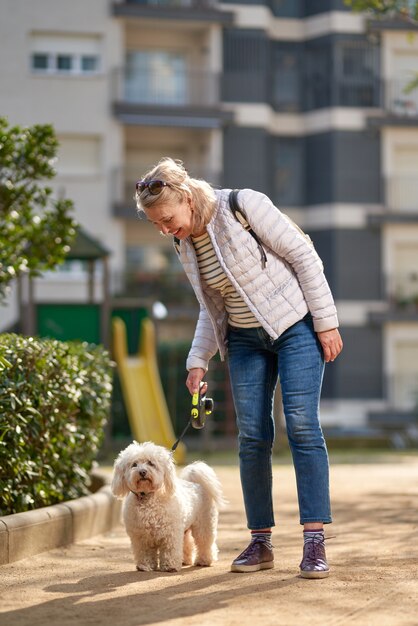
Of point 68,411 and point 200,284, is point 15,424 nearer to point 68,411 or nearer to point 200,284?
point 68,411

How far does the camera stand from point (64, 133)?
115 feet

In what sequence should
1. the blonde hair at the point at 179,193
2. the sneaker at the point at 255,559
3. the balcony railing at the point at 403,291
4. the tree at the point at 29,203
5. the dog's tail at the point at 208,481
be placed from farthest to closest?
the balcony railing at the point at 403,291 → the tree at the point at 29,203 → the dog's tail at the point at 208,481 → the sneaker at the point at 255,559 → the blonde hair at the point at 179,193

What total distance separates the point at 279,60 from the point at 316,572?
33397 millimetres

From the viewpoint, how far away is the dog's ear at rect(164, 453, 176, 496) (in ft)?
21.7

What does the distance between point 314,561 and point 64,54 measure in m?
30.6

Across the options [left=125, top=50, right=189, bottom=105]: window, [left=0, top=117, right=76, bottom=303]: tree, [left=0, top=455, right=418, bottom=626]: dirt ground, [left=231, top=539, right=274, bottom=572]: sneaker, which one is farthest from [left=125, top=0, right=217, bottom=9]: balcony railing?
[left=231, top=539, right=274, bottom=572]: sneaker

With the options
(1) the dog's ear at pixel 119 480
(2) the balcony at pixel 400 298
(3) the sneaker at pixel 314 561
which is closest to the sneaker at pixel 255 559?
(3) the sneaker at pixel 314 561

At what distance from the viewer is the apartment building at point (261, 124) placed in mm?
35031

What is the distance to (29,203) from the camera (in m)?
11.1

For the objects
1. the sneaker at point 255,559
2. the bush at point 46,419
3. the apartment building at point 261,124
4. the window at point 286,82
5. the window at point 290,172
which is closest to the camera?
the sneaker at point 255,559

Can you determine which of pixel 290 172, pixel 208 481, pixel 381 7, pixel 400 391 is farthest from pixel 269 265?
pixel 290 172

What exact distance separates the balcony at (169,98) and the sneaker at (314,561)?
2983 cm

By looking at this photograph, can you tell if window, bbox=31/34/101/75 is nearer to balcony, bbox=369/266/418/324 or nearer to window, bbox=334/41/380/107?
window, bbox=334/41/380/107

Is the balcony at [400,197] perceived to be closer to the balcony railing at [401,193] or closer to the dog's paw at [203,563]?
the balcony railing at [401,193]
